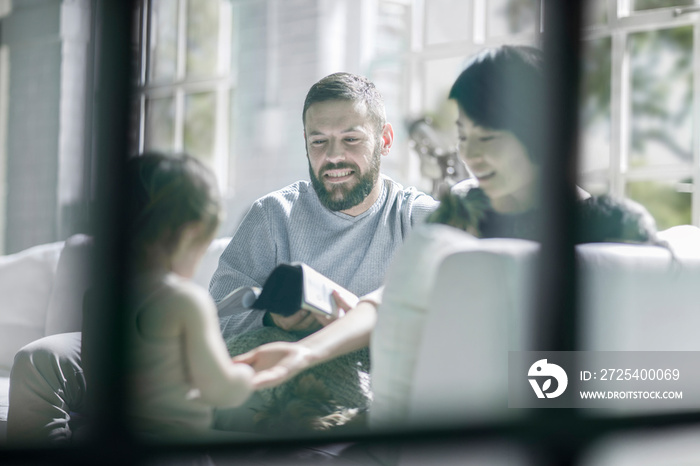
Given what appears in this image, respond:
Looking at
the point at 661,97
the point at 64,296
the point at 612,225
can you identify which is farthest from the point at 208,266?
the point at 661,97

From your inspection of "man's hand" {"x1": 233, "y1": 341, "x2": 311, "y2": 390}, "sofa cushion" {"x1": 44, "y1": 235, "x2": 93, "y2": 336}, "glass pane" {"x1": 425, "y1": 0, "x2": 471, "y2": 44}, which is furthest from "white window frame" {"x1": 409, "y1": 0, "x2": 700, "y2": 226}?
"man's hand" {"x1": 233, "y1": 341, "x2": 311, "y2": 390}

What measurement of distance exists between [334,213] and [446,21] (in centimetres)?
175

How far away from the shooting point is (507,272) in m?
1.08

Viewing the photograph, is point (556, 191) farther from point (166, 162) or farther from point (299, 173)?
point (299, 173)

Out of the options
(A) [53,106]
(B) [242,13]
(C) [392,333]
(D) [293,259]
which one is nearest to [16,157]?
(A) [53,106]

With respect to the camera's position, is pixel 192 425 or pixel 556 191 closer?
pixel 192 425

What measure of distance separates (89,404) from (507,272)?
608 millimetres

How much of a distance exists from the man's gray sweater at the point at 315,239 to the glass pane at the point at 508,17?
138 cm

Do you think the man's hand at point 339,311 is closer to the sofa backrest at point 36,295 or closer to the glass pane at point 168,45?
the sofa backrest at point 36,295

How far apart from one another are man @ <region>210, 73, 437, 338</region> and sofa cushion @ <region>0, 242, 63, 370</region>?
0.81 m

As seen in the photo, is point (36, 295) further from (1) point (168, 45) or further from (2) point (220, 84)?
(2) point (220, 84)

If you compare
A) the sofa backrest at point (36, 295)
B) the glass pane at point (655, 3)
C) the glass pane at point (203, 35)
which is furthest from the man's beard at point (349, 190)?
the glass pane at point (203, 35)

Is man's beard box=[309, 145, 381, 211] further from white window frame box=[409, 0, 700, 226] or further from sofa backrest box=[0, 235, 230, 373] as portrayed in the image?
white window frame box=[409, 0, 700, 226]

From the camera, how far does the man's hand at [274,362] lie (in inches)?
39.8
